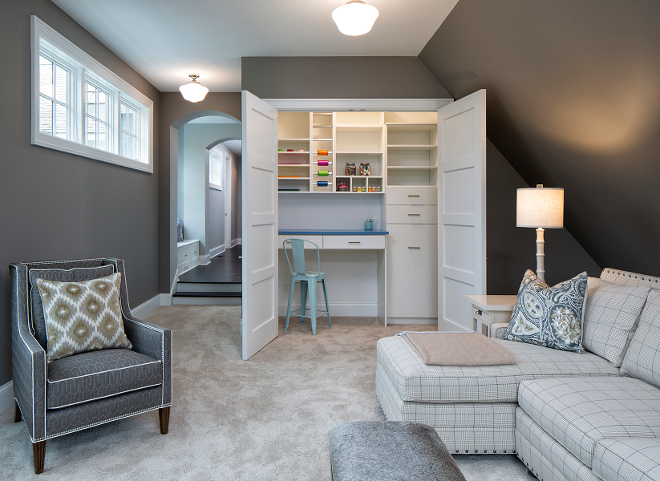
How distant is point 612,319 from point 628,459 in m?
0.97

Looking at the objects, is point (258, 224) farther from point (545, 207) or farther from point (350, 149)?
point (545, 207)

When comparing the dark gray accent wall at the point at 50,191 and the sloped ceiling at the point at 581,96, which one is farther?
the dark gray accent wall at the point at 50,191

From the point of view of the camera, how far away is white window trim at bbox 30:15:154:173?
9.06 feet

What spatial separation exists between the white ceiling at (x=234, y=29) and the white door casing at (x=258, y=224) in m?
0.59

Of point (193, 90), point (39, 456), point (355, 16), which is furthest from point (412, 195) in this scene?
point (39, 456)

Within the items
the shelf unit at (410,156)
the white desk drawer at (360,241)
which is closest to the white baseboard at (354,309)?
the white desk drawer at (360,241)

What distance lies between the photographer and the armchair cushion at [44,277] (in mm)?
2108

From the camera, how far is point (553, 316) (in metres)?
2.17

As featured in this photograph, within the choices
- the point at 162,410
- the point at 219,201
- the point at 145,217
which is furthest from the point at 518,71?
the point at 219,201

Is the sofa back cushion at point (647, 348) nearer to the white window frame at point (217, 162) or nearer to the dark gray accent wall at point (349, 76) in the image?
the dark gray accent wall at point (349, 76)

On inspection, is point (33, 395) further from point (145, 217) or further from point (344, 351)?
point (145, 217)

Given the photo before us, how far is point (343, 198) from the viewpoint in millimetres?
4840

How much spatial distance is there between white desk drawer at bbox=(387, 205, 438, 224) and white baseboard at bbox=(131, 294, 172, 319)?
2.92 m

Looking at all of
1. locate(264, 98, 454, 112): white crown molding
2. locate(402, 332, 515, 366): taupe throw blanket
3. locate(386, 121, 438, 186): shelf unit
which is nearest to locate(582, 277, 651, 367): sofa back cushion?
locate(402, 332, 515, 366): taupe throw blanket
